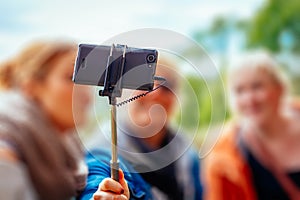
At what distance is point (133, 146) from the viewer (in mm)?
360

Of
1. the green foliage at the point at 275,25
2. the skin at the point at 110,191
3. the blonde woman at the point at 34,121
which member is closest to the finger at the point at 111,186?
the skin at the point at 110,191

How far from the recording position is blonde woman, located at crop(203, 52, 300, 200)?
1551 mm

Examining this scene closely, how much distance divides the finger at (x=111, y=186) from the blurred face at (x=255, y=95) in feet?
4.26

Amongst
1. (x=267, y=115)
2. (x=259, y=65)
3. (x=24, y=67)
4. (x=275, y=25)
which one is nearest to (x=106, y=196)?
(x=24, y=67)

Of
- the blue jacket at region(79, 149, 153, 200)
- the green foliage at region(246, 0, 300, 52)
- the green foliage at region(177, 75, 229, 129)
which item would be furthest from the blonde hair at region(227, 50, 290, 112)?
the blue jacket at region(79, 149, 153, 200)

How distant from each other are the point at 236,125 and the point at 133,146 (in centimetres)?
136

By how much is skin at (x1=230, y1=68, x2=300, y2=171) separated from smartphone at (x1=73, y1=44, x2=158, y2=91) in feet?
4.25

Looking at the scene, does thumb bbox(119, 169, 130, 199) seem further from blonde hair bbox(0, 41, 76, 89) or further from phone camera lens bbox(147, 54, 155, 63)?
blonde hair bbox(0, 41, 76, 89)

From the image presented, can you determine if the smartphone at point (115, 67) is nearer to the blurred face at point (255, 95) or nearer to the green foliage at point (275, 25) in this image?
the blurred face at point (255, 95)

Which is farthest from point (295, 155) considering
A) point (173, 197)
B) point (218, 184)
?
point (173, 197)

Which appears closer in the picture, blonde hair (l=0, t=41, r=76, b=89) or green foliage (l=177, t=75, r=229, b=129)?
green foliage (l=177, t=75, r=229, b=129)

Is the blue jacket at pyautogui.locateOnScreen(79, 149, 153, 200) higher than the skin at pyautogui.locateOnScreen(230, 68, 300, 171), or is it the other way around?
the blue jacket at pyautogui.locateOnScreen(79, 149, 153, 200)

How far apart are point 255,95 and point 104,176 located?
1348 mm

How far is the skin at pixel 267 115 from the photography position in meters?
1.56
